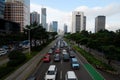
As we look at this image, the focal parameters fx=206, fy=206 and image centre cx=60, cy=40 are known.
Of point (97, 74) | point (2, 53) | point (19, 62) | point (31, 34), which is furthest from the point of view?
point (31, 34)

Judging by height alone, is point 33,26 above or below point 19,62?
above

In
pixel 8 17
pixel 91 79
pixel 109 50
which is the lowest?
pixel 91 79

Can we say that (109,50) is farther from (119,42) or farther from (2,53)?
(2,53)

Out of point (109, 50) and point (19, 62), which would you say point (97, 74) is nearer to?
point (109, 50)

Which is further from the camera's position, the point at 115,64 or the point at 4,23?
the point at 4,23

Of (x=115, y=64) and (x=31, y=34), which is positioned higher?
(x=31, y=34)

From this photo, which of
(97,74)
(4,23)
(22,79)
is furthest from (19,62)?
(4,23)

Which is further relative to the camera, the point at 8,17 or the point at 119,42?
the point at 8,17

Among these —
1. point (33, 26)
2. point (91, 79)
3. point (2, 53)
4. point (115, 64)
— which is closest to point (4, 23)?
point (33, 26)

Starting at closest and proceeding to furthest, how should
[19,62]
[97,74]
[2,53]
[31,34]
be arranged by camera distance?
[97,74], [19,62], [2,53], [31,34]
